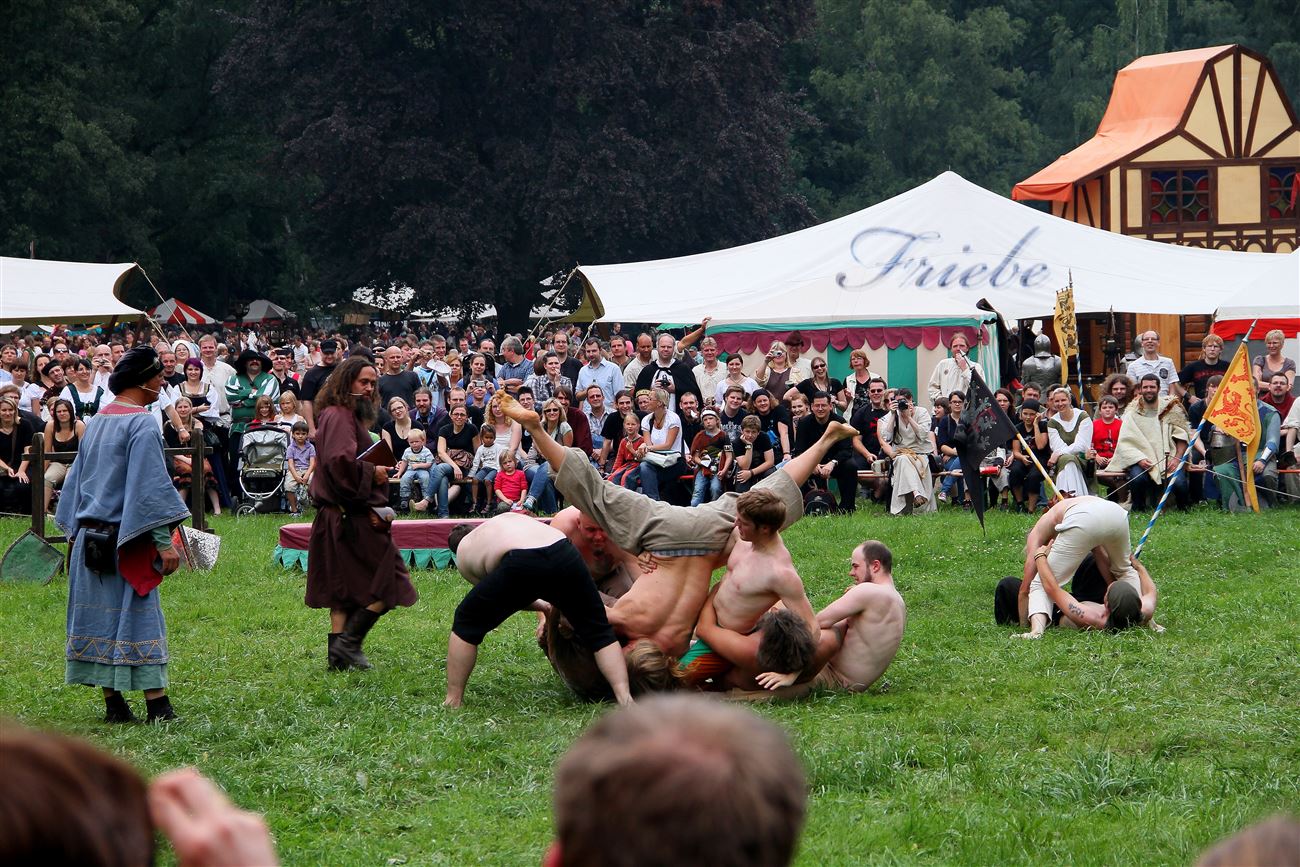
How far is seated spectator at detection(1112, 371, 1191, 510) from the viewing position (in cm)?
1544

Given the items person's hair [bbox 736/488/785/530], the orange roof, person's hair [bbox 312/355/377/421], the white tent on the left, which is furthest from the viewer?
the orange roof

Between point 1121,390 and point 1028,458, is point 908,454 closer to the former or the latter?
point 1028,458

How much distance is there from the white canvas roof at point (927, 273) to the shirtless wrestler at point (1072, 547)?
946cm

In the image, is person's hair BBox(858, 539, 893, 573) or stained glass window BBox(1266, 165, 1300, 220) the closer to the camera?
person's hair BBox(858, 539, 893, 573)

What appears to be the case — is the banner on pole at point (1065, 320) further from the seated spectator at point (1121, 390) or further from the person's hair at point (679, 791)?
the person's hair at point (679, 791)

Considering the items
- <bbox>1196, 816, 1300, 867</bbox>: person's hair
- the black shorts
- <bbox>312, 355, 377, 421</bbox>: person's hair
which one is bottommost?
the black shorts

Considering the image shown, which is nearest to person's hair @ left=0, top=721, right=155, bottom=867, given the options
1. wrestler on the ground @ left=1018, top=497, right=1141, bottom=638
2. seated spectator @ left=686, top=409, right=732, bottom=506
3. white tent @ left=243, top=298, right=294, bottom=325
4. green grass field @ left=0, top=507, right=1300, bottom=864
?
green grass field @ left=0, top=507, right=1300, bottom=864

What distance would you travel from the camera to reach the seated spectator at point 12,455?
1535cm

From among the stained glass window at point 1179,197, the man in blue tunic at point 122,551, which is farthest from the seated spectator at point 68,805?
the stained glass window at point 1179,197

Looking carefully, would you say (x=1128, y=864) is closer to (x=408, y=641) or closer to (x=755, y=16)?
(x=408, y=641)

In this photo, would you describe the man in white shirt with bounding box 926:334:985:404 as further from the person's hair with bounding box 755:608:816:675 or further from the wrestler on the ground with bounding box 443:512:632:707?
the wrestler on the ground with bounding box 443:512:632:707

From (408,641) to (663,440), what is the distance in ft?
21.6

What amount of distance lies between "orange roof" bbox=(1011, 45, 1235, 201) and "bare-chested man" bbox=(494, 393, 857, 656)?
2603 cm

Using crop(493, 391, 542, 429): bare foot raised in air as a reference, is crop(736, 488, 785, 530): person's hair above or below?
below
